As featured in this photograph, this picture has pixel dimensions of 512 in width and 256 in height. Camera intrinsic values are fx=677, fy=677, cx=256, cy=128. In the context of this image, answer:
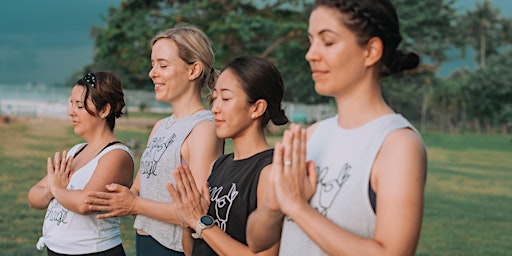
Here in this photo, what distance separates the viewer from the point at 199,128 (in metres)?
2.80

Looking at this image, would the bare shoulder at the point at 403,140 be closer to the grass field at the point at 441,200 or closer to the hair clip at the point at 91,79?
the hair clip at the point at 91,79

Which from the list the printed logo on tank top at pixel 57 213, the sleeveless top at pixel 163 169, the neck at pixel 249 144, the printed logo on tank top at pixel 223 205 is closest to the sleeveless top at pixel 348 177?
the printed logo on tank top at pixel 223 205

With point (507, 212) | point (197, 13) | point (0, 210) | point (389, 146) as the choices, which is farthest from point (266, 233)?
point (197, 13)

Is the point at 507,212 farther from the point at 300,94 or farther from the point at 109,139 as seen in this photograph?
the point at 300,94

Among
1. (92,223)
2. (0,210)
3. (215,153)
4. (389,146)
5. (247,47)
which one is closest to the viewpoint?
(389,146)

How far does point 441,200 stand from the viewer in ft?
41.0

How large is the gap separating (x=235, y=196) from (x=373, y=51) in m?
0.82

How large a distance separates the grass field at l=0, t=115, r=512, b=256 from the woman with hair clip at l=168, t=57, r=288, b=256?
4851 millimetres

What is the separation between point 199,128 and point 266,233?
0.91 m

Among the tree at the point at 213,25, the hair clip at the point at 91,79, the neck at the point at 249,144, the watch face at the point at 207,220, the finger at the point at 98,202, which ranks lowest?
the tree at the point at 213,25

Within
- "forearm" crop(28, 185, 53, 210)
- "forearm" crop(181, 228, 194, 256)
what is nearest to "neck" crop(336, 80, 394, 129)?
"forearm" crop(181, 228, 194, 256)

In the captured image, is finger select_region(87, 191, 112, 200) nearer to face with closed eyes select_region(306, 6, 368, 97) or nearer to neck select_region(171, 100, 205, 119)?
neck select_region(171, 100, 205, 119)

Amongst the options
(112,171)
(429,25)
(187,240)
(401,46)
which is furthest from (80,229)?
(429,25)

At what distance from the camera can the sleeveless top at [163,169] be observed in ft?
9.20
